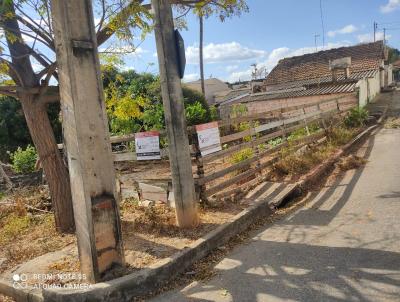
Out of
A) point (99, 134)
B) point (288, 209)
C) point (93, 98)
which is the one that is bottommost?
point (288, 209)

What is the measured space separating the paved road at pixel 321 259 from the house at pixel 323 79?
15153mm

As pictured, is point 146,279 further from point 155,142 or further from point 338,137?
point 338,137

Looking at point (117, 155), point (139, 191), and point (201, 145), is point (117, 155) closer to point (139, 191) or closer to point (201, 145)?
point (139, 191)

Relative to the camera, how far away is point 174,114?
206 inches

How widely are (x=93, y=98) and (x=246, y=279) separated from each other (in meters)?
2.58

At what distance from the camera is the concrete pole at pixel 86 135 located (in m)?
3.78

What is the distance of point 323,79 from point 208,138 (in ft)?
79.5

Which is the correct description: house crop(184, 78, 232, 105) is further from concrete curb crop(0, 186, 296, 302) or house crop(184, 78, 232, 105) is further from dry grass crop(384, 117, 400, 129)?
concrete curb crop(0, 186, 296, 302)

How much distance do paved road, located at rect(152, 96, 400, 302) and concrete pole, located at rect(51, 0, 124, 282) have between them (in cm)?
90

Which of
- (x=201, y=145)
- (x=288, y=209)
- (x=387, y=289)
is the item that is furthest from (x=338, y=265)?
(x=201, y=145)

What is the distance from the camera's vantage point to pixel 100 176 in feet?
13.1

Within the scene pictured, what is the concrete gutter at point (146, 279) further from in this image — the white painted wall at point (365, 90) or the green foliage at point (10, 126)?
the white painted wall at point (365, 90)

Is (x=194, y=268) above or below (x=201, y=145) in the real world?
below

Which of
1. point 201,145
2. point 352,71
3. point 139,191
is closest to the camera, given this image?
point 201,145
